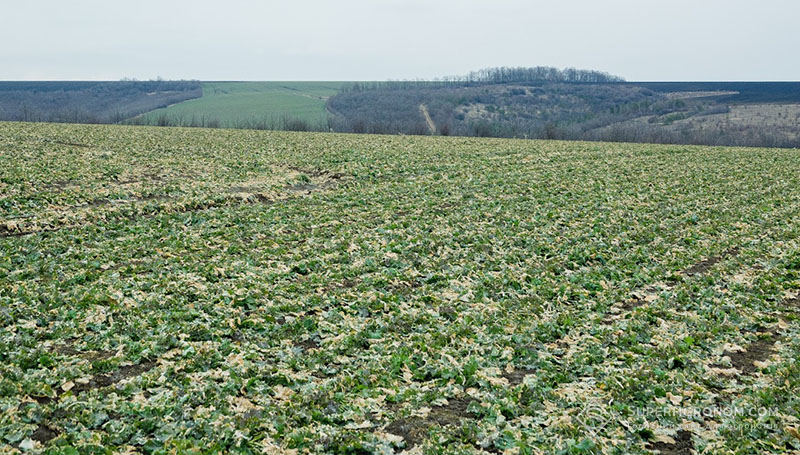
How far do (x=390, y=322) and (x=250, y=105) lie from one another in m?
120

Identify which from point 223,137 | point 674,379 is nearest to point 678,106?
point 223,137

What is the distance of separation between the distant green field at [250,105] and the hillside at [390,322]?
6629 centimetres

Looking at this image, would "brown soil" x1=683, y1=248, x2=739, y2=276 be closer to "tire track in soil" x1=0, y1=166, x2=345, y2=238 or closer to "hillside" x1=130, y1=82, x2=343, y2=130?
"tire track in soil" x1=0, y1=166, x2=345, y2=238

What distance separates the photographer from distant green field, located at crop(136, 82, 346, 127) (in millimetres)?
100688

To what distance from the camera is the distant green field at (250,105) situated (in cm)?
10069

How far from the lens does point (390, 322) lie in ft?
30.8

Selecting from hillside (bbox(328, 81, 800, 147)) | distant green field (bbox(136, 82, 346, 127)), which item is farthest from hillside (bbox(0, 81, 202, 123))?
hillside (bbox(328, 81, 800, 147))

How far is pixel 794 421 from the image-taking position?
6336 mm

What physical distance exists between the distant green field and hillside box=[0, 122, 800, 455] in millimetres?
66291

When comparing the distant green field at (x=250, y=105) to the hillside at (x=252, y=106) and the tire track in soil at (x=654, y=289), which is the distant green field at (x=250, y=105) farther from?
the tire track in soil at (x=654, y=289)

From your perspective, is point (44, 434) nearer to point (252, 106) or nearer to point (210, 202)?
point (210, 202)

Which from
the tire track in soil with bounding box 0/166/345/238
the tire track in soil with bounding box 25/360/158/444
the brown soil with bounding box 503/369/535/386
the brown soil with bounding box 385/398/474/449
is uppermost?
the tire track in soil with bounding box 0/166/345/238

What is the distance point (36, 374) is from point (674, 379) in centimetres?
795

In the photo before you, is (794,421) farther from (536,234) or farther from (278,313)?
(536,234)
